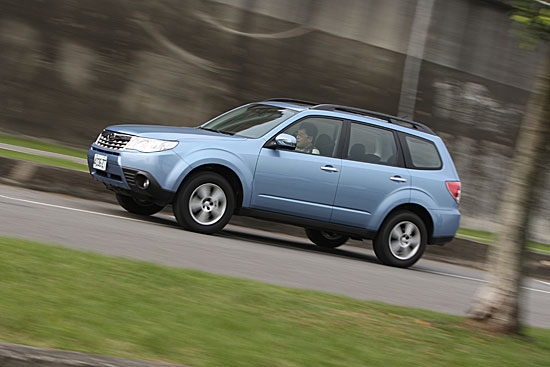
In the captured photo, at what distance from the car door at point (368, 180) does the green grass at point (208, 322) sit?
4429 mm

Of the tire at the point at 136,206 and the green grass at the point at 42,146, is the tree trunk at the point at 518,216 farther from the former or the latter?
the green grass at the point at 42,146

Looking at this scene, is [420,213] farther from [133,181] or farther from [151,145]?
[133,181]

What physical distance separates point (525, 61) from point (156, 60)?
958cm

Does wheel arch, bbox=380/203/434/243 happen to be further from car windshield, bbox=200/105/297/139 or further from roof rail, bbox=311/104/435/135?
car windshield, bbox=200/105/297/139

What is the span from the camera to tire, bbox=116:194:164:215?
12305 mm

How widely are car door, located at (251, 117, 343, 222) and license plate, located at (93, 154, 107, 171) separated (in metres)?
1.83

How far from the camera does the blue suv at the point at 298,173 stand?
10938 mm

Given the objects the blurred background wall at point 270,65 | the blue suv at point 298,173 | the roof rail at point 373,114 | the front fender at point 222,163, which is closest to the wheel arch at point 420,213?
the blue suv at point 298,173

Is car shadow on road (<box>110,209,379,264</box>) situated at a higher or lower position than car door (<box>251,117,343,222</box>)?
lower

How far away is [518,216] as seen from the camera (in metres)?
6.85

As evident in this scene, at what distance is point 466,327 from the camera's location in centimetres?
698

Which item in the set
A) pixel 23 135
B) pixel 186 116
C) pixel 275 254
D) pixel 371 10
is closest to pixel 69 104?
pixel 23 135

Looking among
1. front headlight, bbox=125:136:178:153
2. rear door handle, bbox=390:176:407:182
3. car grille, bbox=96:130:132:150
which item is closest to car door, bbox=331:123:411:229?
rear door handle, bbox=390:176:407:182

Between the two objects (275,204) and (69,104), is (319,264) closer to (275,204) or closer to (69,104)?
(275,204)
